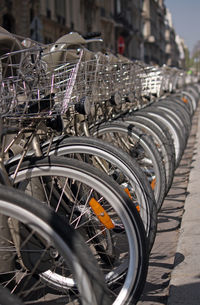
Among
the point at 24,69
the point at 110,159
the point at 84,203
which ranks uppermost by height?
the point at 24,69

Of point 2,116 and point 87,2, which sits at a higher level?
point 87,2

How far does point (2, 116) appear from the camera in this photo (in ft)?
8.23

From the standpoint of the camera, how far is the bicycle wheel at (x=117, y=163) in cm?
291

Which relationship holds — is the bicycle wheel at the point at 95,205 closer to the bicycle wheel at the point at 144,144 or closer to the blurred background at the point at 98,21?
the bicycle wheel at the point at 144,144

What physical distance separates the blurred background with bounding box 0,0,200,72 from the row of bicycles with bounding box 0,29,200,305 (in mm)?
1770

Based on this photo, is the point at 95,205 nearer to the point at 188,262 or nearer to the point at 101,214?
the point at 101,214

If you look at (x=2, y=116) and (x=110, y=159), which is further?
(x=110, y=159)

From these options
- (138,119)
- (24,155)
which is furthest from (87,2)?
(24,155)

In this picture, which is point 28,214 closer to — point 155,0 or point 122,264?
point 122,264

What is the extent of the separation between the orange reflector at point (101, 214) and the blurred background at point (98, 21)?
2064 millimetres

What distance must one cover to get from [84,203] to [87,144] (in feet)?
1.20

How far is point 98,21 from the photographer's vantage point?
135 ft

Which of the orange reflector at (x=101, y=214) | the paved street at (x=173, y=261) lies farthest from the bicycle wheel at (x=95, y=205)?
the paved street at (x=173, y=261)

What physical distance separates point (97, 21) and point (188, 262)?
38489 millimetres
